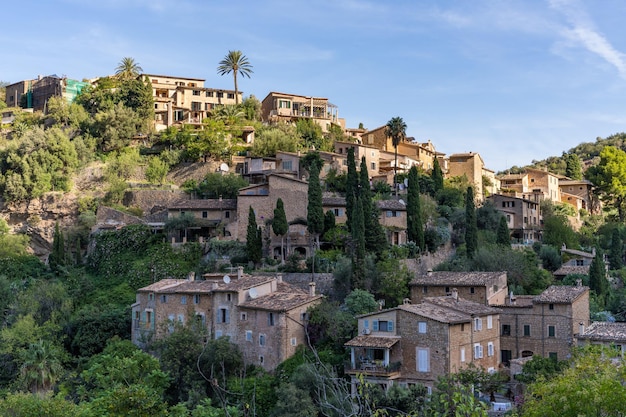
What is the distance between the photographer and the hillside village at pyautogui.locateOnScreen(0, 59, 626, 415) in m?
41.4

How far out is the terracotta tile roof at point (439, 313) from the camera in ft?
129

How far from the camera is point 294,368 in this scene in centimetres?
4169

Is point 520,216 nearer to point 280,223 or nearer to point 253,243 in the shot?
point 280,223

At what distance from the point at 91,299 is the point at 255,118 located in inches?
1425

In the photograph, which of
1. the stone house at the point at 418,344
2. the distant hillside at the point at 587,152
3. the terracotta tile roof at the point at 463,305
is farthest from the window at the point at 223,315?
the distant hillside at the point at 587,152

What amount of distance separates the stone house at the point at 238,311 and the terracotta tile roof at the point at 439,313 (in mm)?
6585

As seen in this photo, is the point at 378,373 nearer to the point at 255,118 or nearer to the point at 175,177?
the point at 175,177

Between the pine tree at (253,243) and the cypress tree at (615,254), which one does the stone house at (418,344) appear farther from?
the cypress tree at (615,254)

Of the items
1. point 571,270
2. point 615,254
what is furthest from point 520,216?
point 571,270

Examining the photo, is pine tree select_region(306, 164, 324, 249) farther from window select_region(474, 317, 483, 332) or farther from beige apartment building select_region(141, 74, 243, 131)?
beige apartment building select_region(141, 74, 243, 131)

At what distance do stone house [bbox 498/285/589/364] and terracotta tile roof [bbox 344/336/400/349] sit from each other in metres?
7.89

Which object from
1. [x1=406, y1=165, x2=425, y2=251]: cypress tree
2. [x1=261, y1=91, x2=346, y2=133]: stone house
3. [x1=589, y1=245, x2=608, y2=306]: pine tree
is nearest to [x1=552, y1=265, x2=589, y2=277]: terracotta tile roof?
[x1=589, y1=245, x2=608, y2=306]: pine tree

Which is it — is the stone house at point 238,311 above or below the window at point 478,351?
above

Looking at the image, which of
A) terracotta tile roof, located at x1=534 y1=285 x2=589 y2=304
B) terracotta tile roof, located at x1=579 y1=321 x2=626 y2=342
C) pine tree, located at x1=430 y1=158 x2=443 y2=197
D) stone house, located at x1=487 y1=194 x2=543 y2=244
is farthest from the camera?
stone house, located at x1=487 y1=194 x2=543 y2=244
